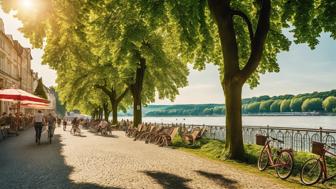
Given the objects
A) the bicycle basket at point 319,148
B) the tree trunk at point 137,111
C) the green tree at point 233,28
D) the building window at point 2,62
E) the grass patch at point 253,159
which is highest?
the building window at point 2,62

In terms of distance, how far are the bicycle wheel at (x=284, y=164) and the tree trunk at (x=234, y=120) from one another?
12.9 feet

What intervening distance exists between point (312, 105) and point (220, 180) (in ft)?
510

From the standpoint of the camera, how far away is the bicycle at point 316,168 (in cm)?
991

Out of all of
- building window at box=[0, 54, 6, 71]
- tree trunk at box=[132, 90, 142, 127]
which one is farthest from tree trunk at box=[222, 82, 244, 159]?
building window at box=[0, 54, 6, 71]

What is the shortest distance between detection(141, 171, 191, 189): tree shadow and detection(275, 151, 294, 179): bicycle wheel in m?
2.81

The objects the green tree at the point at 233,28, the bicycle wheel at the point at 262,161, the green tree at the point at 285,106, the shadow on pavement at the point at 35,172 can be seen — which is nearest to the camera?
the shadow on pavement at the point at 35,172

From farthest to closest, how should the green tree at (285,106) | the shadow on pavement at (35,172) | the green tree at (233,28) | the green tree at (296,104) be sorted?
the green tree at (285,106) < the green tree at (296,104) < the green tree at (233,28) < the shadow on pavement at (35,172)

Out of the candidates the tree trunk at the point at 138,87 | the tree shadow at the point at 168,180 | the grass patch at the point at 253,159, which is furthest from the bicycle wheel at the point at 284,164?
the tree trunk at the point at 138,87

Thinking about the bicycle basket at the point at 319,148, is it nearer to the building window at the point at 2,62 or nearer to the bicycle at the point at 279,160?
the bicycle at the point at 279,160

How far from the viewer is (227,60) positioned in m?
16.2

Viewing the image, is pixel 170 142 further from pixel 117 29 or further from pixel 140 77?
pixel 140 77

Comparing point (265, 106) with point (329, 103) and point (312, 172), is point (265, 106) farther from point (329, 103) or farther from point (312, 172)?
point (312, 172)

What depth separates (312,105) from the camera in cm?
15612

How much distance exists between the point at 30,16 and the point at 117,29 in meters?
13.0
